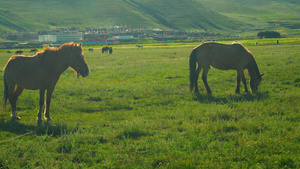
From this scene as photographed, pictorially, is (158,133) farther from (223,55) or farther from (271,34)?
(271,34)

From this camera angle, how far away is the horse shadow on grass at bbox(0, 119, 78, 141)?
25.8 ft

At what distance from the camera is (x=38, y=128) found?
8133 millimetres

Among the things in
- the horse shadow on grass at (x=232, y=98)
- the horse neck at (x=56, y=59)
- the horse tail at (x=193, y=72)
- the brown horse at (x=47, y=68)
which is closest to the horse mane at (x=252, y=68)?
the horse shadow on grass at (x=232, y=98)

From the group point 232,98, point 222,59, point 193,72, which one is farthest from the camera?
point 222,59

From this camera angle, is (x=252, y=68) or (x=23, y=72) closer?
(x=23, y=72)

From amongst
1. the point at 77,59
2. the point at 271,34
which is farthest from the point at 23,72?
the point at 271,34

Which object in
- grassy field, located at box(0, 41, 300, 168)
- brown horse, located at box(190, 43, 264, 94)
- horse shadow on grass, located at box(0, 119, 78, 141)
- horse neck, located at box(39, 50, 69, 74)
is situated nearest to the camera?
grassy field, located at box(0, 41, 300, 168)

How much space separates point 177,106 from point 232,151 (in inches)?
197

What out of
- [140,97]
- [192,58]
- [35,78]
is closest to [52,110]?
[35,78]

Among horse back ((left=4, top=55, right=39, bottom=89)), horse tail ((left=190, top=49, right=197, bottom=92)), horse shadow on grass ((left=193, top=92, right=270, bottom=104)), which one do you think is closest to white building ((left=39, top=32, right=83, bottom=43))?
horse tail ((left=190, top=49, right=197, bottom=92))

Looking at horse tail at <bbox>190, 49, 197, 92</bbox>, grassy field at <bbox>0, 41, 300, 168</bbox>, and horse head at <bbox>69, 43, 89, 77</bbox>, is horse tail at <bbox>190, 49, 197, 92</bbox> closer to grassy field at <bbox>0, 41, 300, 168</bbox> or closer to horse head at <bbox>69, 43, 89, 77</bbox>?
grassy field at <bbox>0, 41, 300, 168</bbox>

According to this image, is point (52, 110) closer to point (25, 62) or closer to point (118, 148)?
point (25, 62)

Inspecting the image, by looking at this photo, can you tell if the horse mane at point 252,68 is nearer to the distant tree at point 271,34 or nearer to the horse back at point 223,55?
the horse back at point 223,55

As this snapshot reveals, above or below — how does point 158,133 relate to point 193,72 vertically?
below
